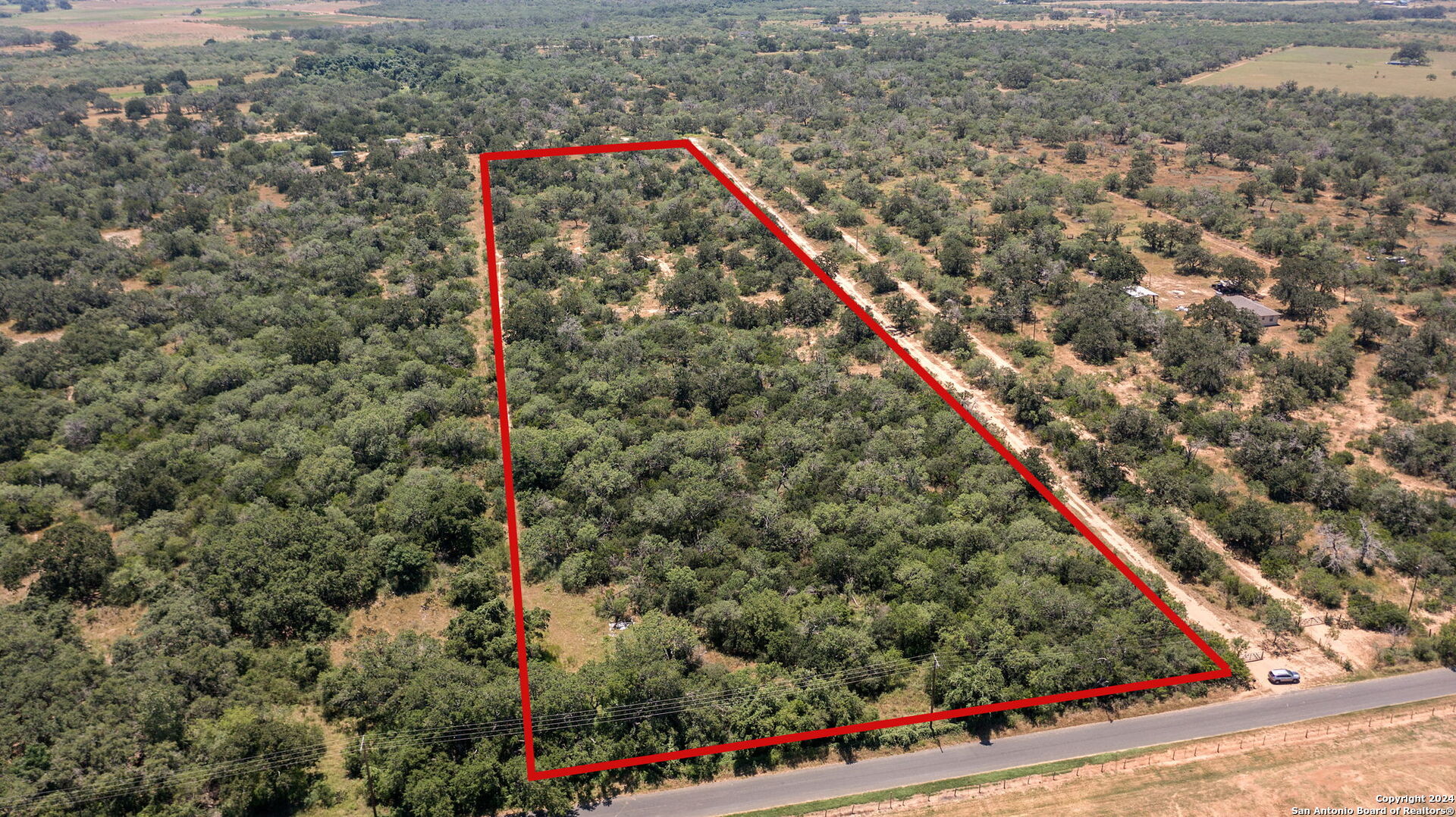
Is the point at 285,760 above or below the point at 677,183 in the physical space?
below

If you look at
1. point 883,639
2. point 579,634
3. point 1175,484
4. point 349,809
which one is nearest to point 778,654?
point 883,639

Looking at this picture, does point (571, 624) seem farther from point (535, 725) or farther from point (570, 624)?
point (535, 725)

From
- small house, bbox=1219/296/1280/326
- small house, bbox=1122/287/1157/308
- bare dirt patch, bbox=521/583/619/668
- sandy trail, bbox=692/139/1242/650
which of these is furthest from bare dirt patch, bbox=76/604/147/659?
small house, bbox=1219/296/1280/326

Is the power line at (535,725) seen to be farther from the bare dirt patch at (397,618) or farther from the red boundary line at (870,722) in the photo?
the bare dirt patch at (397,618)

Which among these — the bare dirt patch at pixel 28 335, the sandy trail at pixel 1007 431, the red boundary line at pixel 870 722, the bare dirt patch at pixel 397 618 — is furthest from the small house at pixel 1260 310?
the bare dirt patch at pixel 28 335

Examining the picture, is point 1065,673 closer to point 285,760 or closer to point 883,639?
point 883,639

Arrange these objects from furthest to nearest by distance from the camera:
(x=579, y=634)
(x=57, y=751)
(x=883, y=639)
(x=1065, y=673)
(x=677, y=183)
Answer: (x=677, y=183)
(x=579, y=634)
(x=883, y=639)
(x=1065, y=673)
(x=57, y=751)

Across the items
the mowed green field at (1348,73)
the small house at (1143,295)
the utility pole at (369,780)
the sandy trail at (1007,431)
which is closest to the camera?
the utility pole at (369,780)
